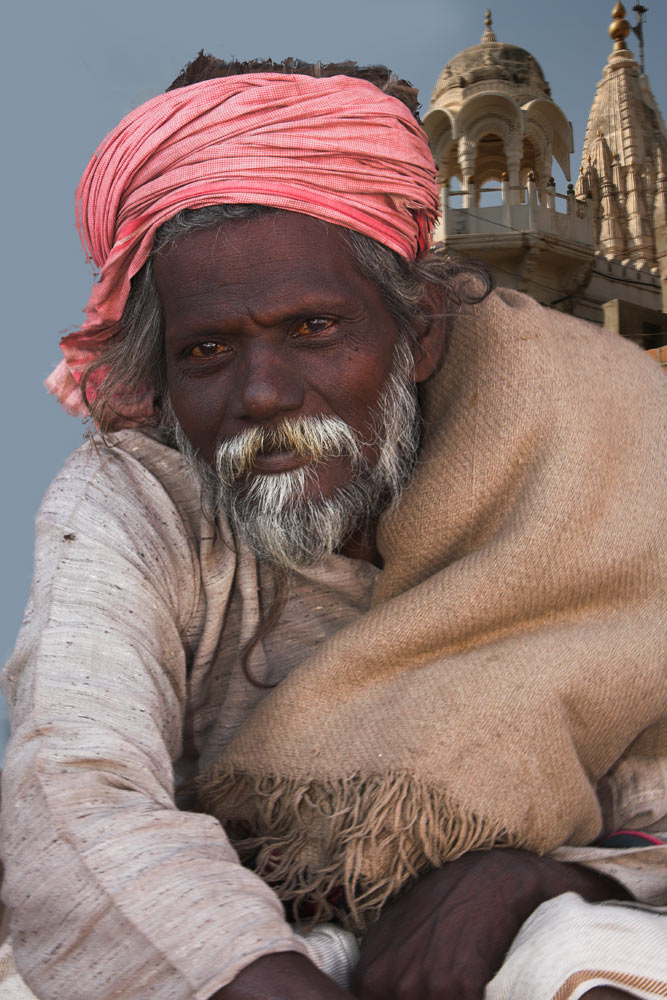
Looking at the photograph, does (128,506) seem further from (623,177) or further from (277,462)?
(623,177)

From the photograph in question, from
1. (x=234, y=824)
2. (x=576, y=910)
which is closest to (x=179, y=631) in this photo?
(x=234, y=824)

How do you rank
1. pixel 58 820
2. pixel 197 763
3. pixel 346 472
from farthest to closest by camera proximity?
pixel 197 763, pixel 346 472, pixel 58 820

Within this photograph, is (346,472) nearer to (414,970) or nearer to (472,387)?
(472,387)

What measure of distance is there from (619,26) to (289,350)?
1381 centimetres

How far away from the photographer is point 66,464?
1.78m

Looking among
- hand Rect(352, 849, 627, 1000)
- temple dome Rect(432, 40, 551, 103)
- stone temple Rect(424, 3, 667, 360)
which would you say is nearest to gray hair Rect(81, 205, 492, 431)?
hand Rect(352, 849, 627, 1000)

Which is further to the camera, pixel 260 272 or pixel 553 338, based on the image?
pixel 553 338

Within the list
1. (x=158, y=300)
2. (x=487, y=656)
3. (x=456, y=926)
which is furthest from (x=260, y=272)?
(x=456, y=926)

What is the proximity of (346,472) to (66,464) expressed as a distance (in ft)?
1.63

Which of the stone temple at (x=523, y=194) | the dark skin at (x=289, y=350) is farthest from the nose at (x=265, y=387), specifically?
the stone temple at (x=523, y=194)

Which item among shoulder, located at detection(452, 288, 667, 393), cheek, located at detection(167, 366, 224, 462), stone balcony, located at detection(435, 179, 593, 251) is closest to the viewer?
cheek, located at detection(167, 366, 224, 462)

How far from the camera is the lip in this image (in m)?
1.65

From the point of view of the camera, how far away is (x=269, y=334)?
1636 mm

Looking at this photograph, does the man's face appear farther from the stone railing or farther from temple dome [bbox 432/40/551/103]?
temple dome [bbox 432/40/551/103]
